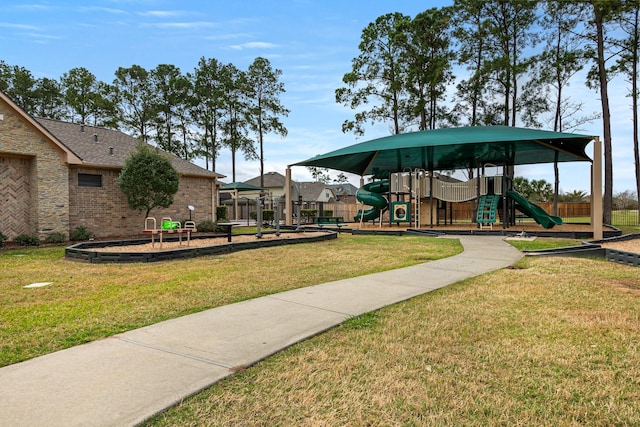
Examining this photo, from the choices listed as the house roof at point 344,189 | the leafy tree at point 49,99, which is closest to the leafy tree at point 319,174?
the house roof at point 344,189

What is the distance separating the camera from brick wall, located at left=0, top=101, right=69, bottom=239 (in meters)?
13.2

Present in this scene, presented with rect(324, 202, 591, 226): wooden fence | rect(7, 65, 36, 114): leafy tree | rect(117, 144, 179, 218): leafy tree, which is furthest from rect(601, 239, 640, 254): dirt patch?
rect(7, 65, 36, 114): leafy tree

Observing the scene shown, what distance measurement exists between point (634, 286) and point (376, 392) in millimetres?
5694

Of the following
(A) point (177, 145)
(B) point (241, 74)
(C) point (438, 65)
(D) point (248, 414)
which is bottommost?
(D) point (248, 414)

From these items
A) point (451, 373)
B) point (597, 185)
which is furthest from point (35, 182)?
point (597, 185)

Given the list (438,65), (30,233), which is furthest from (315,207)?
(30,233)

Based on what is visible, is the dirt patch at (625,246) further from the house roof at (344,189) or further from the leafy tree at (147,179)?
the house roof at (344,189)

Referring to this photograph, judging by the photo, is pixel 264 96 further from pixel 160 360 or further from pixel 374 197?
pixel 160 360

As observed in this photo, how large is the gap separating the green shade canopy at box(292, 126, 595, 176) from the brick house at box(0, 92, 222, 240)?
28.3ft

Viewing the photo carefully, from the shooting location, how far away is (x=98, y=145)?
1820cm

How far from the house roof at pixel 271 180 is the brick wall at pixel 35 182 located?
39.0m

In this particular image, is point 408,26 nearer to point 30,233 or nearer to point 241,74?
point 241,74

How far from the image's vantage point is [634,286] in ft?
20.0

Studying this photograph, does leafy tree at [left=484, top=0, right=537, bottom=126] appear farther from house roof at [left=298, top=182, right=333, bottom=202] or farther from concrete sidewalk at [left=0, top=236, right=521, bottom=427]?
house roof at [left=298, top=182, right=333, bottom=202]
